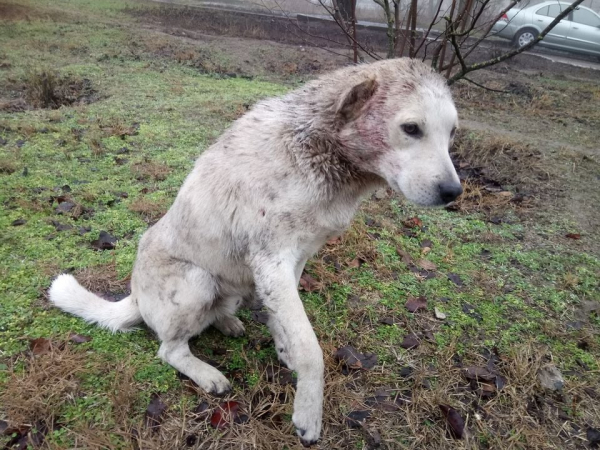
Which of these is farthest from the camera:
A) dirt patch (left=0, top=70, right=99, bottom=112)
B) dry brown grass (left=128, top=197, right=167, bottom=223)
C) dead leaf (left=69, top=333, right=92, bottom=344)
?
dirt patch (left=0, top=70, right=99, bottom=112)

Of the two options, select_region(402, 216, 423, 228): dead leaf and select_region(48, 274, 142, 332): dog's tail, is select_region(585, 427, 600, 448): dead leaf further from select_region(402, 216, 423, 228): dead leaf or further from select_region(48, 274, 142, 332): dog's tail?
select_region(48, 274, 142, 332): dog's tail

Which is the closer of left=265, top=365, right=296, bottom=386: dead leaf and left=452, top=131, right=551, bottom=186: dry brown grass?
left=265, top=365, right=296, bottom=386: dead leaf

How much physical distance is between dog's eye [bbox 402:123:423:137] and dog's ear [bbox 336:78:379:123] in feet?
0.91

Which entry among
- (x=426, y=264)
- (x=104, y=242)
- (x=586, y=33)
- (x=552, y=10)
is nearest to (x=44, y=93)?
(x=104, y=242)

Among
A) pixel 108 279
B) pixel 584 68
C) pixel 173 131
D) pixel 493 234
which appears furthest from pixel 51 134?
pixel 584 68

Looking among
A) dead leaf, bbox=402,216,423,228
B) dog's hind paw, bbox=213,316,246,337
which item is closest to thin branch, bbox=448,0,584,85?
dead leaf, bbox=402,216,423,228

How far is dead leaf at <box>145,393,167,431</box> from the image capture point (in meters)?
2.44

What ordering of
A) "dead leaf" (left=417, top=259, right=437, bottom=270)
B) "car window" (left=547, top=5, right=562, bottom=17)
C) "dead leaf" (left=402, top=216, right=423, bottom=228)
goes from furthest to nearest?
"car window" (left=547, top=5, right=562, bottom=17)
"dead leaf" (left=402, top=216, right=423, bottom=228)
"dead leaf" (left=417, top=259, right=437, bottom=270)

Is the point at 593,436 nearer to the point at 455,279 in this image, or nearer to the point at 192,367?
the point at 455,279

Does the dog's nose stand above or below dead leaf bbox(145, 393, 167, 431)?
above

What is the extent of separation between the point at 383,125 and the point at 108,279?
257cm

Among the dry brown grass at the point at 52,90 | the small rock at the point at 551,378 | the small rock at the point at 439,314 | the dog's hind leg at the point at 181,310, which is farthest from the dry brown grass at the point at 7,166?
the small rock at the point at 551,378

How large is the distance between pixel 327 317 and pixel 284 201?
1360 millimetres

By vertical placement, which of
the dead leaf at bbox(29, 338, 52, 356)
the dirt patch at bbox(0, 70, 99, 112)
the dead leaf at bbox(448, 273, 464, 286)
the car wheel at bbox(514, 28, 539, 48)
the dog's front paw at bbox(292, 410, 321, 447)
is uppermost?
the car wheel at bbox(514, 28, 539, 48)
